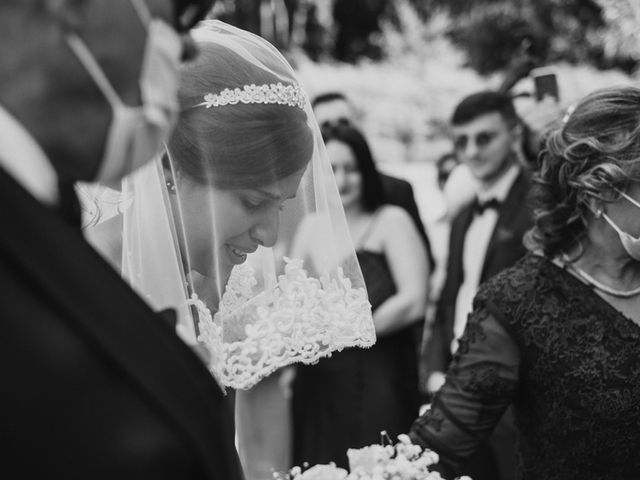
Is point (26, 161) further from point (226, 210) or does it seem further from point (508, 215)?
point (508, 215)

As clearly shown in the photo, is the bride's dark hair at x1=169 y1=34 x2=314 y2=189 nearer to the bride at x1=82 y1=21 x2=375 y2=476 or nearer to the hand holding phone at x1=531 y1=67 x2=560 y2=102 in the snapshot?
the bride at x1=82 y1=21 x2=375 y2=476

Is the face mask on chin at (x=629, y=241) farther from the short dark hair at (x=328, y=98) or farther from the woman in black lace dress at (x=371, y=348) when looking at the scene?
the short dark hair at (x=328, y=98)

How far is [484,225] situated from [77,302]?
4464 mm

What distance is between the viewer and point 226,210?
2.26 meters

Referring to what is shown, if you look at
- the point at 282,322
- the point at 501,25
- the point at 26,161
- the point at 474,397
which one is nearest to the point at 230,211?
the point at 282,322

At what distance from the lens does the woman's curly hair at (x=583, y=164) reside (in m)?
2.80

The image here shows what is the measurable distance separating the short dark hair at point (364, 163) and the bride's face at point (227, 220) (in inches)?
120

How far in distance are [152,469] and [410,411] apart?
14.6 feet

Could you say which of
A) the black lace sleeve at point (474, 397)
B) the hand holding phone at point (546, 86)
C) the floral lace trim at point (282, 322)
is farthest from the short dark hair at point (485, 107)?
the floral lace trim at point (282, 322)

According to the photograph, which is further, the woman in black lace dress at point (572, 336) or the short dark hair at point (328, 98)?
the short dark hair at point (328, 98)

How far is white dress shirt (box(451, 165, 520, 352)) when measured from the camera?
16.8 feet

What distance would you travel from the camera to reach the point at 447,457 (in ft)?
9.30

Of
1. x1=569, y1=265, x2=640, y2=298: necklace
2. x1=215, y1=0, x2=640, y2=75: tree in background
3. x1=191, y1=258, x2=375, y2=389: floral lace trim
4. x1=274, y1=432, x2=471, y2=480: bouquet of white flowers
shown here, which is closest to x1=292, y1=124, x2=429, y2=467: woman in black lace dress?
x1=569, y1=265, x2=640, y2=298: necklace

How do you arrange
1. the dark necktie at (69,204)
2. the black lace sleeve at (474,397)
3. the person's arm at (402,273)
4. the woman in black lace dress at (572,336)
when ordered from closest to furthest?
the dark necktie at (69,204), the woman in black lace dress at (572,336), the black lace sleeve at (474,397), the person's arm at (402,273)
